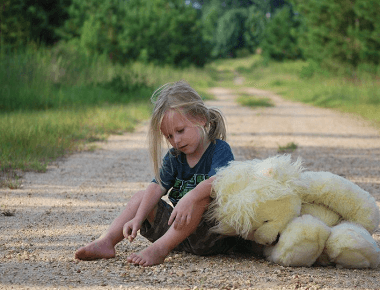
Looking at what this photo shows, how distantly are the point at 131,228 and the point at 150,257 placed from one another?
0.23 m

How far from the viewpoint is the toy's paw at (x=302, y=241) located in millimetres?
2500

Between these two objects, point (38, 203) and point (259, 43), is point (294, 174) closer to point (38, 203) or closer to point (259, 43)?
point (38, 203)

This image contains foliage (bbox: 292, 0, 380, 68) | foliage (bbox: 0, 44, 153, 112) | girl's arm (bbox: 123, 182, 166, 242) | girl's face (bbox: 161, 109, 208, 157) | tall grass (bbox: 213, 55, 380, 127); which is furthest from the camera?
foliage (bbox: 292, 0, 380, 68)

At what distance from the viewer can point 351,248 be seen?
2471mm

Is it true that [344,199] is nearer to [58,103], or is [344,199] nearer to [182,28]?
[58,103]

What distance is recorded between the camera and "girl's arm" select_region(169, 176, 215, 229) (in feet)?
8.39

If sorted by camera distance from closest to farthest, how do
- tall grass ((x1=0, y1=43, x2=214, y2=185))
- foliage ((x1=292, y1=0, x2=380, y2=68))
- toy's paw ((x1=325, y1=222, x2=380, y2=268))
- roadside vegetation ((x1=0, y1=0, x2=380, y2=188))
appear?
toy's paw ((x1=325, y1=222, x2=380, y2=268)) → tall grass ((x1=0, y1=43, x2=214, y2=185)) → roadside vegetation ((x1=0, y1=0, x2=380, y2=188)) → foliage ((x1=292, y1=0, x2=380, y2=68))

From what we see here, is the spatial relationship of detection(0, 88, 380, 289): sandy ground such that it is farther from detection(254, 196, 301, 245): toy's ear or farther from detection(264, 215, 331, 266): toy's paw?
detection(254, 196, 301, 245): toy's ear

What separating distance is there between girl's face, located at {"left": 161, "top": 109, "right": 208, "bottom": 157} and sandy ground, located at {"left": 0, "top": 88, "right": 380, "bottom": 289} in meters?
0.63

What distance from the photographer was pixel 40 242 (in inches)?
116

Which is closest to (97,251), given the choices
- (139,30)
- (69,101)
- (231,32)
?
(69,101)

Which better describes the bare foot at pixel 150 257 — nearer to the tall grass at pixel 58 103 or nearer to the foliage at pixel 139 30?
the tall grass at pixel 58 103

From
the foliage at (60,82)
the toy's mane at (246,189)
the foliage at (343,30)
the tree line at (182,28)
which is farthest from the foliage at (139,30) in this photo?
the toy's mane at (246,189)

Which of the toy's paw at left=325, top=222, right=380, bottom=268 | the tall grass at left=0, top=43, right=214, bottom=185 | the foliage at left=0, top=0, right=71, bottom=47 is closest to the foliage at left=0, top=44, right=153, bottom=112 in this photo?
the tall grass at left=0, top=43, right=214, bottom=185
